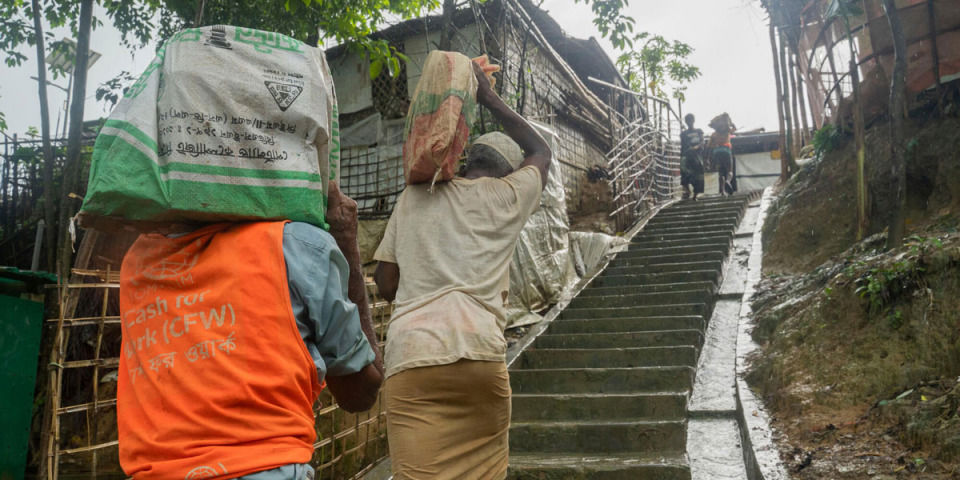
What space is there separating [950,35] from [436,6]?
5316 millimetres

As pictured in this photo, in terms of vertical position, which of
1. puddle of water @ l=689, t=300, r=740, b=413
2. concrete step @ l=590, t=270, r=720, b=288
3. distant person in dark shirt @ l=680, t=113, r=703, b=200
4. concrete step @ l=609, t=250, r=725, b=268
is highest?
distant person in dark shirt @ l=680, t=113, r=703, b=200

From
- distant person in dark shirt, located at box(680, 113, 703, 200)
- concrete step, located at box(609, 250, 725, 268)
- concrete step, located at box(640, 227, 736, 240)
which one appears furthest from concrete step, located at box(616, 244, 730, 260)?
distant person in dark shirt, located at box(680, 113, 703, 200)

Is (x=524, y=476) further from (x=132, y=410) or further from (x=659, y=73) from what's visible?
(x=659, y=73)

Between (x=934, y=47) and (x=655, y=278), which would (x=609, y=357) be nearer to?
(x=655, y=278)

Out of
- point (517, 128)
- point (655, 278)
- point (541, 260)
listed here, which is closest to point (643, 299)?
point (655, 278)

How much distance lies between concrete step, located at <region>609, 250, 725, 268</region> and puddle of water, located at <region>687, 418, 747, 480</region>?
14.4 feet

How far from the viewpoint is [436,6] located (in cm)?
767

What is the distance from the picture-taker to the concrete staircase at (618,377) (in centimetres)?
422

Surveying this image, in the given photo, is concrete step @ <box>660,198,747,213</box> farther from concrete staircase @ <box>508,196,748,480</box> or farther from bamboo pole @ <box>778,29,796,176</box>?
concrete staircase @ <box>508,196,748,480</box>

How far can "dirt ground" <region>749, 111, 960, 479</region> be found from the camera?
3133 millimetres

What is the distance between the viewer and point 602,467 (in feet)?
13.1

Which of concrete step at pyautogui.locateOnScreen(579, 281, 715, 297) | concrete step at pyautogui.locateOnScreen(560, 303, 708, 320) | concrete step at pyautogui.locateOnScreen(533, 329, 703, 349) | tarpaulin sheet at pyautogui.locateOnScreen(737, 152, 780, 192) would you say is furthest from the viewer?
Answer: tarpaulin sheet at pyautogui.locateOnScreen(737, 152, 780, 192)

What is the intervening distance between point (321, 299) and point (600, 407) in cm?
388

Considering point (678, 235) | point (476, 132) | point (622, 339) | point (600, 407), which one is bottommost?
point (600, 407)
